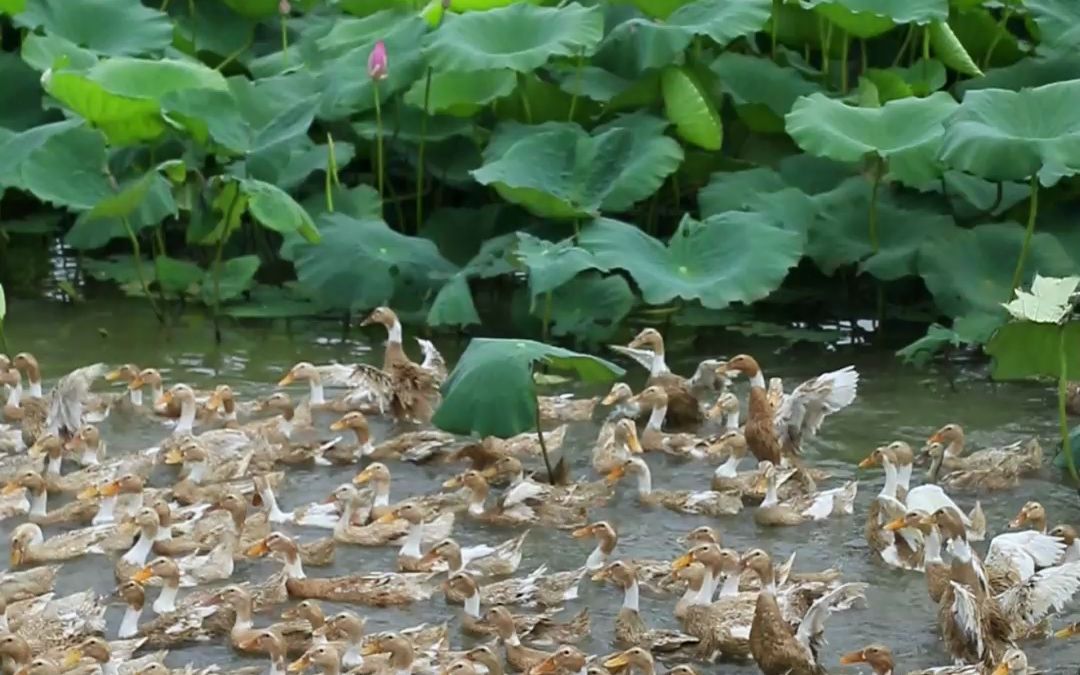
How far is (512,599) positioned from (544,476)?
57.8 inches

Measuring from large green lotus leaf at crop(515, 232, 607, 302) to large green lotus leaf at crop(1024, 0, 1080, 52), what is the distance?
11.1 feet

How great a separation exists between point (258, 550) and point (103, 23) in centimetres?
601

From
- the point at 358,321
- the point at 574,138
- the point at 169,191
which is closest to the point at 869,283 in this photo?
the point at 574,138

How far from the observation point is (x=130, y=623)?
7.46m

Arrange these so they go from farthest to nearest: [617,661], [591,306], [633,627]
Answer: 1. [591,306]
2. [633,627]
3. [617,661]

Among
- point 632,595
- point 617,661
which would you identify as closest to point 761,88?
point 632,595

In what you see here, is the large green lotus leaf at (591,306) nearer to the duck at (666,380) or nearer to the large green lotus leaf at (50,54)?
the duck at (666,380)

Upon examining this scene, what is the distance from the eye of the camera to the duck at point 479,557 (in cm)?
794

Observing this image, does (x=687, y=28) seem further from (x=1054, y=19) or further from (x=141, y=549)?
(x=141, y=549)

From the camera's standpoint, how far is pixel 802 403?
9.32 m

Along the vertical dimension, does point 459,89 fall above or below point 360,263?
above

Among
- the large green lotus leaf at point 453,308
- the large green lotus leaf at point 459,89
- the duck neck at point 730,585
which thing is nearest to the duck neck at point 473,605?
the duck neck at point 730,585

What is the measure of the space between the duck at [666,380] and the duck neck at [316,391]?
148 cm

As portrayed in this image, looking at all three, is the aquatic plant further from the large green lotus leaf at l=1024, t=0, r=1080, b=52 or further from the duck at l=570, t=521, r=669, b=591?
the duck at l=570, t=521, r=669, b=591
